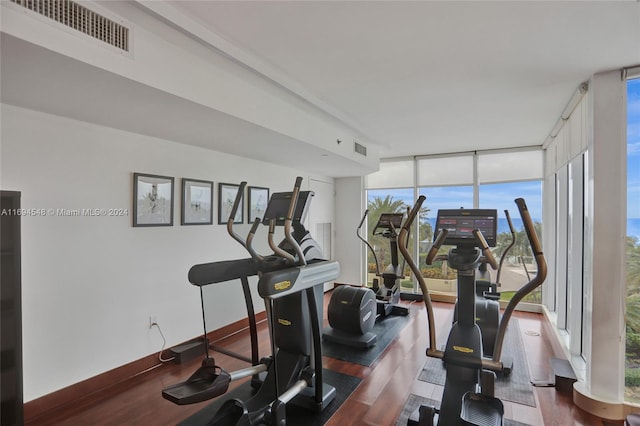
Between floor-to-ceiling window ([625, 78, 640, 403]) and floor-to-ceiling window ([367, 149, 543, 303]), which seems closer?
floor-to-ceiling window ([625, 78, 640, 403])

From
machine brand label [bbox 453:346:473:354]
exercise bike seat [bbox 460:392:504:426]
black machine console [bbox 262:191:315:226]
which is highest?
black machine console [bbox 262:191:315:226]

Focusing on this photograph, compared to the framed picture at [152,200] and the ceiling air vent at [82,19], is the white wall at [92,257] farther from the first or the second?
the ceiling air vent at [82,19]

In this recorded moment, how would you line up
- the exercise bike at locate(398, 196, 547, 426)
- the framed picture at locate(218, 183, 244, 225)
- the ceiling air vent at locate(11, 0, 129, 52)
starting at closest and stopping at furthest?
A: the ceiling air vent at locate(11, 0, 129, 52)
the exercise bike at locate(398, 196, 547, 426)
the framed picture at locate(218, 183, 244, 225)

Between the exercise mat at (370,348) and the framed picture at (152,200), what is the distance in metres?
2.30

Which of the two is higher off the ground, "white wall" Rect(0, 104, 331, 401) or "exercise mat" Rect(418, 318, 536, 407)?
"white wall" Rect(0, 104, 331, 401)

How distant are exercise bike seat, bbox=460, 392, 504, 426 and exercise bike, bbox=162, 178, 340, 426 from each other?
1068mm

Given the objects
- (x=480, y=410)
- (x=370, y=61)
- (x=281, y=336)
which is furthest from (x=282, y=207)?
(x=480, y=410)

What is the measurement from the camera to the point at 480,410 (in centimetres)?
201

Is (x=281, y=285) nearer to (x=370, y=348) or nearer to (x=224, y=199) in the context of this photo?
(x=370, y=348)

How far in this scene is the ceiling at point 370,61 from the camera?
5.99 feet

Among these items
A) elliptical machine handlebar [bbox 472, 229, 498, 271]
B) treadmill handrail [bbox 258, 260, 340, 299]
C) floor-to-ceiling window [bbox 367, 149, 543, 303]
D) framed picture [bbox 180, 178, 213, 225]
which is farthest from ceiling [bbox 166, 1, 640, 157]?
floor-to-ceiling window [bbox 367, 149, 543, 303]

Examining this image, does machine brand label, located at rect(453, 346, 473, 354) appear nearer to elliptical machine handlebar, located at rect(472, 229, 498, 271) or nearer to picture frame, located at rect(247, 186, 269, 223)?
elliptical machine handlebar, located at rect(472, 229, 498, 271)

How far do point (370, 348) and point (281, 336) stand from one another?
1.46m

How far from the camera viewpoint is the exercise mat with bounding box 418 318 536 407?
2.77m
